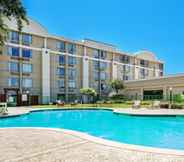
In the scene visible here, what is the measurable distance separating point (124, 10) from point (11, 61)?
18656 millimetres

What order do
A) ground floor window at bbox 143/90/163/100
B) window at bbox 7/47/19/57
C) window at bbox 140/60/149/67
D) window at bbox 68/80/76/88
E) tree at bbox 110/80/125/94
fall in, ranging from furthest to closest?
window at bbox 140/60/149/67
tree at bbox 110/80/125/94
window at bbox 68/80/76/88
ground floor window at bbox 143/90/163/100
window at bbox 7/47/19/57

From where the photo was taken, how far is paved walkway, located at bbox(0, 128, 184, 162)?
488 cm

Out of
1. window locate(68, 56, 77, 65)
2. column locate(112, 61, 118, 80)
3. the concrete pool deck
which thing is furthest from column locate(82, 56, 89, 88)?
the concrete pool deck

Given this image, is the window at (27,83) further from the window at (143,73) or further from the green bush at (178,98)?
the window at (143,73)

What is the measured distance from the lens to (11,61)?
3153 cm

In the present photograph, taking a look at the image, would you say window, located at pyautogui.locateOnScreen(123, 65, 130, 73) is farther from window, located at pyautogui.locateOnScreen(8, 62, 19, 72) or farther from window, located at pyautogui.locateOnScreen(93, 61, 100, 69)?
window, located at pyautogui.locateOnScreen(8, 62, 19, 72)

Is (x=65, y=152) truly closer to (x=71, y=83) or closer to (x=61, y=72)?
(x=61, y=72)

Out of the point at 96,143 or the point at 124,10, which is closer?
the point at 96,143

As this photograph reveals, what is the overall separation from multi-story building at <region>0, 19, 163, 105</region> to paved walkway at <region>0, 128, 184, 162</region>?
2346 cm

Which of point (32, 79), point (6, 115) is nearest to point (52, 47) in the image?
point (32, 79)

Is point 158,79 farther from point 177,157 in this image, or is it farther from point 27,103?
point 177,157

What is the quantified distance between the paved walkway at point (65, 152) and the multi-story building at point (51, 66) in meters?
23.5

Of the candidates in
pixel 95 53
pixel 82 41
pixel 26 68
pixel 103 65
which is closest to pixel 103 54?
pixel 95 53

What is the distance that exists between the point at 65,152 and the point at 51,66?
102 feet
